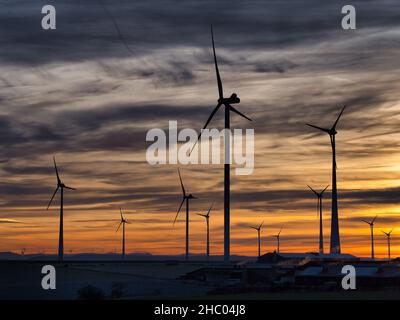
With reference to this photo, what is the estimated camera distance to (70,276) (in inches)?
7013
